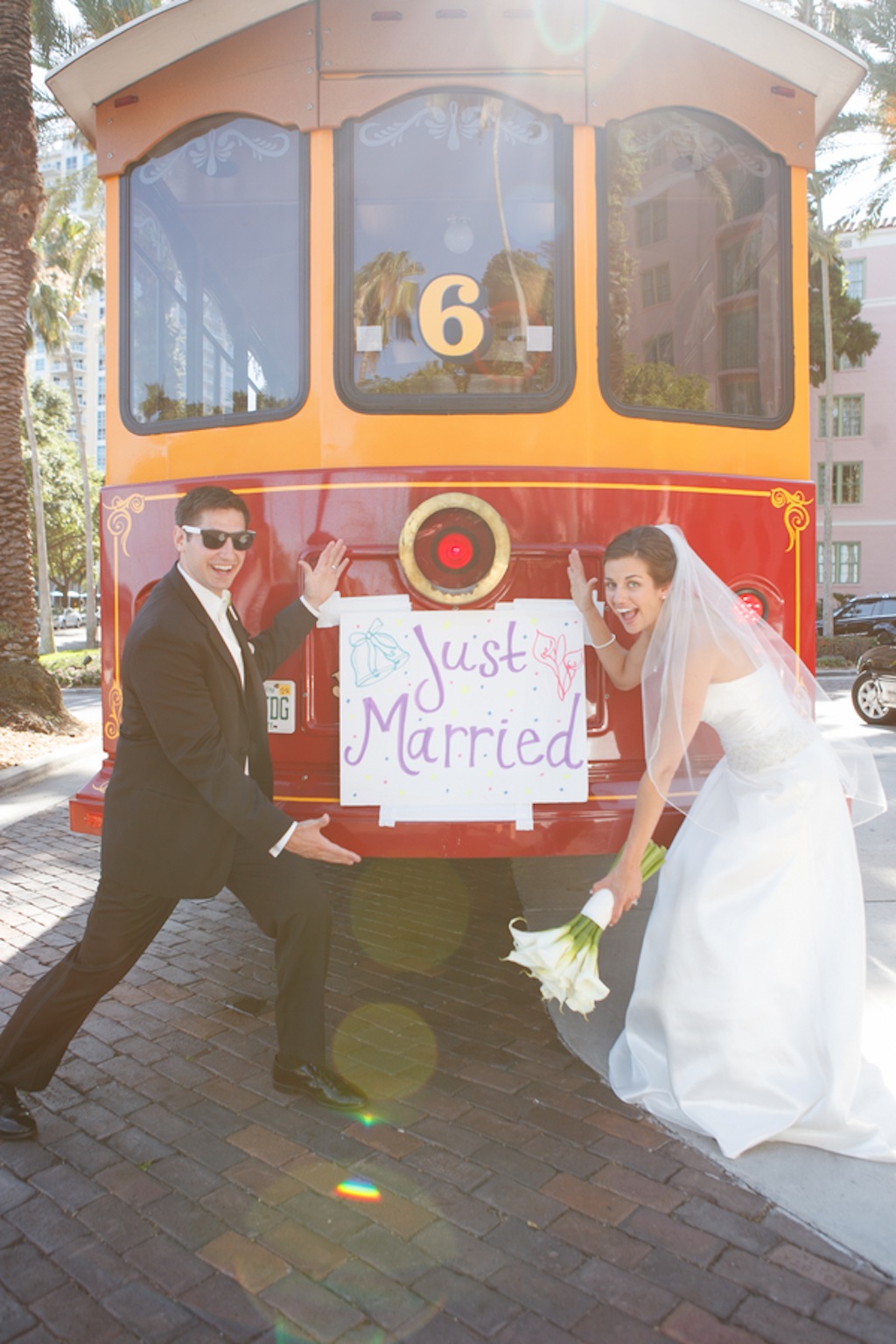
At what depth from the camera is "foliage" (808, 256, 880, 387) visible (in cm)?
2844

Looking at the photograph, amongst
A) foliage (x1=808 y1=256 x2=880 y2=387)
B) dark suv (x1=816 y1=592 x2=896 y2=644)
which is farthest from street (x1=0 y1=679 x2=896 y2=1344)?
foliage (x1=808 y1=256 x2=880 y2=387)

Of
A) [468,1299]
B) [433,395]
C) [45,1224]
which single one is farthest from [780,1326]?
[433,395]

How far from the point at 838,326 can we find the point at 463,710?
2920 cm

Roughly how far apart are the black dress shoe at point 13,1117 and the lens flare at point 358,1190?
0.90m

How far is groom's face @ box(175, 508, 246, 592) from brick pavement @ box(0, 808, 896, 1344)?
1.55 meters

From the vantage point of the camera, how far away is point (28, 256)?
10570 mm

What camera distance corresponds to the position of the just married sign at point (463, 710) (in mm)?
3492

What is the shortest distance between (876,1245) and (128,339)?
12.6 feet

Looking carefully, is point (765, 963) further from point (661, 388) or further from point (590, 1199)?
point (661, 388)

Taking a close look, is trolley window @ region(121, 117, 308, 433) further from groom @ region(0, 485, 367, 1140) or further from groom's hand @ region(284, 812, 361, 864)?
groom's hand @ region(284, 812, 361, 864)

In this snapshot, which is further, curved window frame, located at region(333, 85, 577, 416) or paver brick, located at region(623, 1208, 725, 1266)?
curved window frame, located at region(333, 85, 577, 416)

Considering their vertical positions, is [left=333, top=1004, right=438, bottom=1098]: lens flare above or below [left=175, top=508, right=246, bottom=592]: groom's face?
below

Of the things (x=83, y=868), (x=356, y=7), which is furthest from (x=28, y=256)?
(x=356, y=7)

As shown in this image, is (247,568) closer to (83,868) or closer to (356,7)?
(356,7)
